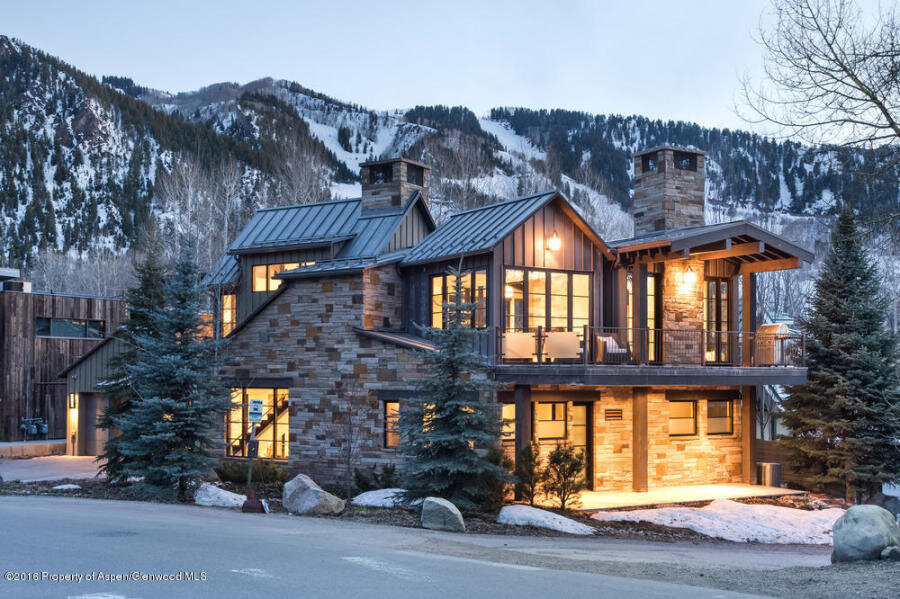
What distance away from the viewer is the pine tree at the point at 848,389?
22875mm

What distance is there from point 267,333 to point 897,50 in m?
17.5

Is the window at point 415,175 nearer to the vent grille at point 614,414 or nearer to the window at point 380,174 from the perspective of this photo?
the window at point 380,174

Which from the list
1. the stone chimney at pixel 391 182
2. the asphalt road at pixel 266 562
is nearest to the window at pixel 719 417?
the stone chimney at pixel 391 182

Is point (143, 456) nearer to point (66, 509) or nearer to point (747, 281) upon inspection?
point (66, 509)

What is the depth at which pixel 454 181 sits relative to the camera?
4941cm

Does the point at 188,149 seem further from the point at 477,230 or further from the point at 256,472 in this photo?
the point at 477,230

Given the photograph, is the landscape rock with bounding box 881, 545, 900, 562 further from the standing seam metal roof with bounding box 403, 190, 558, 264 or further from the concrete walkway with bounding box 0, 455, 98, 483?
the concrete walkway with bounding box 0, 455, 98, 483

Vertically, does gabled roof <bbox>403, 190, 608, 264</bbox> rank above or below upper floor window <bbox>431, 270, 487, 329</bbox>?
above

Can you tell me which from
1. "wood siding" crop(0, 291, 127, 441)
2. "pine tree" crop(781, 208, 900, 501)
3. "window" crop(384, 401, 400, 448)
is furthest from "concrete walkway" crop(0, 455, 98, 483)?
"pine tree" crop(781, 208, 900, 501)

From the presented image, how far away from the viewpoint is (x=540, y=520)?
1672cm

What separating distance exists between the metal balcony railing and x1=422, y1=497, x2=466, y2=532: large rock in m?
5.12

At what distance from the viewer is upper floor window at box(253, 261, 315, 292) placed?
27.9 meters

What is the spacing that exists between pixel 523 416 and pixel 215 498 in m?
6.73

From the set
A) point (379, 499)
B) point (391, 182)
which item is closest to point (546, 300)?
point (379, 499)
